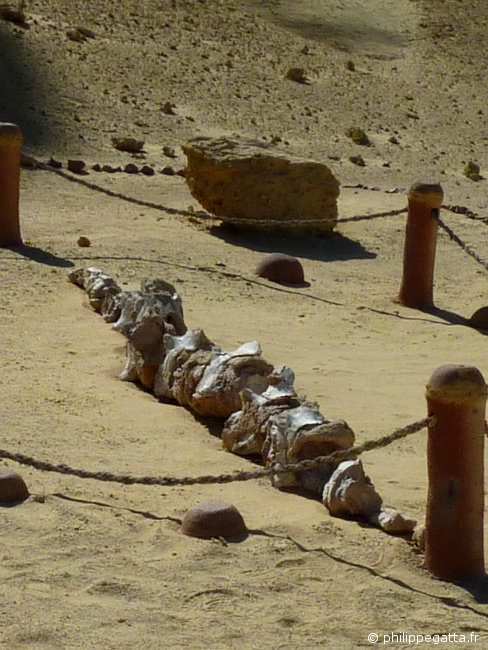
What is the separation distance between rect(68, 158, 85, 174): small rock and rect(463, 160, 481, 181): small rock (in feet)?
15.9

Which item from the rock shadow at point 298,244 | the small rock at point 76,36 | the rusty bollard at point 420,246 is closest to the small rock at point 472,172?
the rock shadow at point 298,244

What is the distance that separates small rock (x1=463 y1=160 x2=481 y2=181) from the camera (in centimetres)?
1534

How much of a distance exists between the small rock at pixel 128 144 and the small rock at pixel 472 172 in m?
3.90

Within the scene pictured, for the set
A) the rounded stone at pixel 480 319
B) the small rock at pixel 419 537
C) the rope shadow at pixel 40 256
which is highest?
the small rock at pixel 419 537

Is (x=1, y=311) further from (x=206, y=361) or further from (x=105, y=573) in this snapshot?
(x=105, y=573)

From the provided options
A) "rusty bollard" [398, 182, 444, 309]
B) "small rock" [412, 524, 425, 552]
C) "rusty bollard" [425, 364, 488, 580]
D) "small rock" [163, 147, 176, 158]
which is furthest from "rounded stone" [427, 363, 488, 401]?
"small rock" [163, 147, 176, 158]

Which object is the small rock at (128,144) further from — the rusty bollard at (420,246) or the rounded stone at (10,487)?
the rounded stone at (10,487)

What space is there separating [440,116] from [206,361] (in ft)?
41.6

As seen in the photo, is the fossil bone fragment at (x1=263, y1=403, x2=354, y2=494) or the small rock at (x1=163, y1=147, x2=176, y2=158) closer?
the fossil bone fragment at (x1=263, y1=403, x2=354, y2=494)

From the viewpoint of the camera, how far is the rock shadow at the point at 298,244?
11.5 meters

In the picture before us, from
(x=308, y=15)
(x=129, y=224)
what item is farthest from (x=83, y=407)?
(x=308, y=15)

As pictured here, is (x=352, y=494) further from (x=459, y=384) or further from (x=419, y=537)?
(x=459, y=384)

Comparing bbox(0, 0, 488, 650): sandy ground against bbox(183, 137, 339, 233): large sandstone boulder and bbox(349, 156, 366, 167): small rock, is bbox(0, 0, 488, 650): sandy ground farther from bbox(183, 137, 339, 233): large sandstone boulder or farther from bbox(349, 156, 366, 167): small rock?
bbox(183, 137, 339, 233): large sandstone boulder

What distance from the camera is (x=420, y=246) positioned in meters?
10.1
